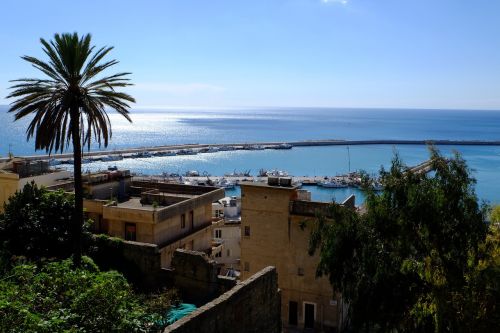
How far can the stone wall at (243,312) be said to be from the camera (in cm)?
1038

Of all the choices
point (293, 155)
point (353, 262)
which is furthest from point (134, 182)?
point (293, 155)

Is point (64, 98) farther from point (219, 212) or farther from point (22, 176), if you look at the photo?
point (219, 212)

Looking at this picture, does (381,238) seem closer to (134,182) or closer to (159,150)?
(134,182)

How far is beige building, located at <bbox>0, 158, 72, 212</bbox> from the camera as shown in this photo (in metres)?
24.6

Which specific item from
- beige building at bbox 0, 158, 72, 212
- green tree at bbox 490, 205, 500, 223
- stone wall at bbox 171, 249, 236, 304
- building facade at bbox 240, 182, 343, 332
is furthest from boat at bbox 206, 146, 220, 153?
green tree at bbox 490, 205, 500, 223

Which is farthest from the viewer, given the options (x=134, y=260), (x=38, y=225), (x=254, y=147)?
(x=254, y=147)

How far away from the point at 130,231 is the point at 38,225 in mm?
5202

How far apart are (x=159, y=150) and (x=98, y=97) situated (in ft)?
514

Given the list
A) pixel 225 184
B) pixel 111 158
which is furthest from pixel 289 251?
pixel 111 158

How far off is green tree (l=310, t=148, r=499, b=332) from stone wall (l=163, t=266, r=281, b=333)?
2289 millimetres

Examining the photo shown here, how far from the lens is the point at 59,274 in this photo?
30.9 feet

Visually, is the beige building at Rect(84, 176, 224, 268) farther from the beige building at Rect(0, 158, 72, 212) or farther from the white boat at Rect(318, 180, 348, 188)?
the white boat at Rect(318, 180, 348, 188)

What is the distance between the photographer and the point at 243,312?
41.3 feet

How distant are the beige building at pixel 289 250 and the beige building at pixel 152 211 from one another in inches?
87.5
